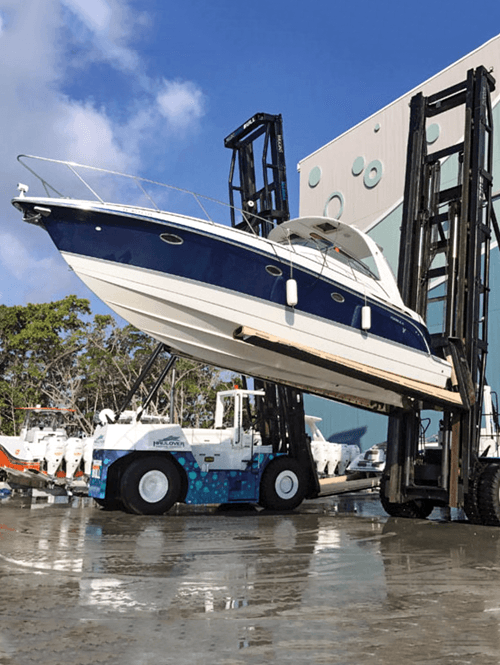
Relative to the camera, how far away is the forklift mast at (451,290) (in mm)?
8750

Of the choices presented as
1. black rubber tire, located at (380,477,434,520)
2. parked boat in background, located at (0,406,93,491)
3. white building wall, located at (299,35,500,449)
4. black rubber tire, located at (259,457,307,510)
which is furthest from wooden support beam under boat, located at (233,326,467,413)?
white building wall, located at (299,35,500,449)

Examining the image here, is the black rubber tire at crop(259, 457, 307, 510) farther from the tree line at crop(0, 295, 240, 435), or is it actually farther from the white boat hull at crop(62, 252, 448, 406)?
the tree line at crop(0, 295, 240, 435)

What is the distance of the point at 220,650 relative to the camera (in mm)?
3072

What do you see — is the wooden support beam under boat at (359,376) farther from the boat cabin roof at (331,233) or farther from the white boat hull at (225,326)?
the boat cabin roof at (331,233)

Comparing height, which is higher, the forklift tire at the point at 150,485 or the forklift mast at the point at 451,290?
the forklift mast at the point at 451,290

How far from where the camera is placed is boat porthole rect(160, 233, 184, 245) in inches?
282

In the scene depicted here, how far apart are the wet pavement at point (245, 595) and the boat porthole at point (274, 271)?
281cm

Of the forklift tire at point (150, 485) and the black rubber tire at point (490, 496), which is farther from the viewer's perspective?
the forklift tire at point (150, 485)

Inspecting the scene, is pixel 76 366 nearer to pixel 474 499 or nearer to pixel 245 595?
pixel 474 499

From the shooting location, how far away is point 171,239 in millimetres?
7168

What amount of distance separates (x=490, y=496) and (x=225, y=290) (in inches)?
174

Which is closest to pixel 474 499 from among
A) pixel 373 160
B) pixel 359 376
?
pixel 359 376

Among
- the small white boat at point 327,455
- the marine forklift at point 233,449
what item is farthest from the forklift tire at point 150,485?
the small white boat at point 327,455

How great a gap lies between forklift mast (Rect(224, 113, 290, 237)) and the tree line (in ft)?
42.2
